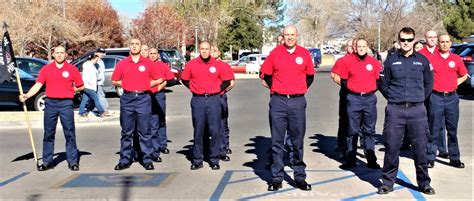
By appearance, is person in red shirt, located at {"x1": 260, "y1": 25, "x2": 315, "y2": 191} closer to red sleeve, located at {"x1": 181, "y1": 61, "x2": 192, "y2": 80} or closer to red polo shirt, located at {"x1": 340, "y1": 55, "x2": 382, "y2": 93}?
red polo shirt, located at {"x1": 340, "y1": 55, "x2": 382, "y2": 93}

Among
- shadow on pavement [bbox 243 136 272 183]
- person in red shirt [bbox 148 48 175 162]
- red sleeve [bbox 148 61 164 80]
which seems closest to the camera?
shadow on pavement [bbox 243 136 272 183]

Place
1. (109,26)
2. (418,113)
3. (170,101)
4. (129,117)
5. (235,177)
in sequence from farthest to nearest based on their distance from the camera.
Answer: (109,26), (170,101), (129,117), (235,177), (418,113)

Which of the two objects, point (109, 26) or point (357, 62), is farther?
point (109, 26)

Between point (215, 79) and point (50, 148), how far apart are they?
2545 mm

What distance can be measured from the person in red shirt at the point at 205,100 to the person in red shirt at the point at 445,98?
2.95 meters

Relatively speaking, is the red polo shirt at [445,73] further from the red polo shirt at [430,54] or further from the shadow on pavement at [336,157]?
the shadow on pavement at [336,157]

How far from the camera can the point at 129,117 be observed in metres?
8.64

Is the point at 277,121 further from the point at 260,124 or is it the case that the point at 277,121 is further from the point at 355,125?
the point at 260,124

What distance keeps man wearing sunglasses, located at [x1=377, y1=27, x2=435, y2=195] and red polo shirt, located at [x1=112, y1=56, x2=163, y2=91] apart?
332 centimetres

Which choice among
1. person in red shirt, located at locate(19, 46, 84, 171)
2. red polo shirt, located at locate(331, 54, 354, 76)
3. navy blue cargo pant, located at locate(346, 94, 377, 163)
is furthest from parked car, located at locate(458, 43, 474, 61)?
person in red shirt, located at locate(19, 46, 84, 171)

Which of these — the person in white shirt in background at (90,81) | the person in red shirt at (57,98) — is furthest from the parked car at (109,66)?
the person in red shirt at (57,98)

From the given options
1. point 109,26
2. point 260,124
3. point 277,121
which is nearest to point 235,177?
point 277,121

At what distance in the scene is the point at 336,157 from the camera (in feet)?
31.3

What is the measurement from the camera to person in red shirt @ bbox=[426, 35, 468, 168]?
8.55 meters
